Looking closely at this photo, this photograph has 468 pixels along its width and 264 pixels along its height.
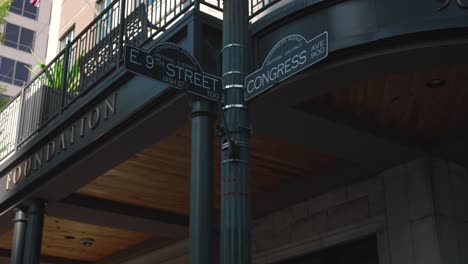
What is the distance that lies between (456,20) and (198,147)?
3.03 metres

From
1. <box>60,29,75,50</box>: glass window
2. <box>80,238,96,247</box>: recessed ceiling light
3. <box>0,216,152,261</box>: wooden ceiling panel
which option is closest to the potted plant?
→ <box>0,216,152,261</box>: wooden ceiling panel

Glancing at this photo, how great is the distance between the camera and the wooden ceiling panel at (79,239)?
1434 cm

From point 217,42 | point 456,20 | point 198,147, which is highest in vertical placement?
point 217,42

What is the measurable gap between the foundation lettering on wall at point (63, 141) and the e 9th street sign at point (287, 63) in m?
3.39

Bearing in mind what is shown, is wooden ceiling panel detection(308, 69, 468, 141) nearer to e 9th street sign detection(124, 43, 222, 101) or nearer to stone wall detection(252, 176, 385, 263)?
stone wall detection(252, 176, 385, 263)

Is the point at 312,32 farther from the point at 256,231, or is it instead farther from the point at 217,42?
the point at 256,231

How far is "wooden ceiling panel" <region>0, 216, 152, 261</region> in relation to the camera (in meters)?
14.3

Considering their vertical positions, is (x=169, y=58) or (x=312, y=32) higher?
(x=312, y=32)

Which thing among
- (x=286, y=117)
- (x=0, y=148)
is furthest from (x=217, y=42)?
(x=0, y=148)

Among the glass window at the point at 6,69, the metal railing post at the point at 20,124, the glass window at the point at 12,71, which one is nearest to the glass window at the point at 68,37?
the metal railing post at the point at 20,124

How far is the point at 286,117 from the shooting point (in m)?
8.61

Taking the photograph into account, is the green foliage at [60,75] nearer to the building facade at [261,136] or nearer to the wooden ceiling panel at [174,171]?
the building facade at [261,136]

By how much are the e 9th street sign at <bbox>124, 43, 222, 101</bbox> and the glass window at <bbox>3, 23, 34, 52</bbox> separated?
59186 mm

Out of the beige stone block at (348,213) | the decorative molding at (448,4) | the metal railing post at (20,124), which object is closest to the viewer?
the decorative molding at (448,4)
